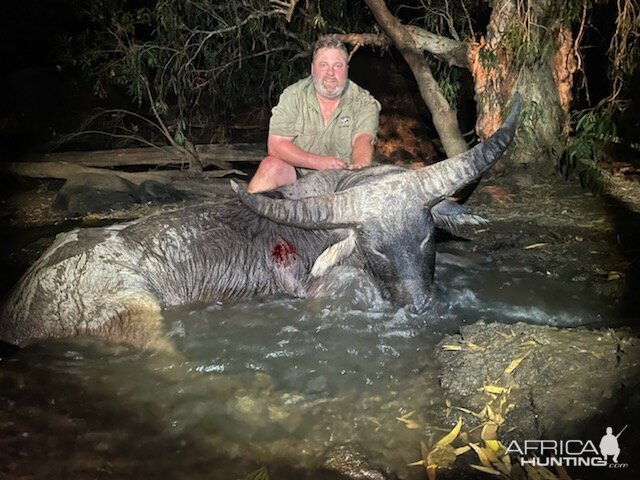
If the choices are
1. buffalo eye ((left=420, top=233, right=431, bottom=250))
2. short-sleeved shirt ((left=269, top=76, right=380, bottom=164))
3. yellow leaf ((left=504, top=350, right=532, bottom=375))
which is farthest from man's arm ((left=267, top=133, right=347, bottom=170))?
yellow leaf ((left=504, top=350, right=532, bottom=375))

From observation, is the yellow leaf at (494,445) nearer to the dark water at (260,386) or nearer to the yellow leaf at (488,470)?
the yellow leaf at (488,470)

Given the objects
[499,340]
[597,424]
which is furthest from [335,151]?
[597,424]

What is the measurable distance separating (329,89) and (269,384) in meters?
3.01

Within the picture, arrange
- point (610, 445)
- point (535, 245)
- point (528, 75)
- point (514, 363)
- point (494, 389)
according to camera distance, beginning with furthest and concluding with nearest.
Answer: point (528, 75), point (535, 245), point (514, 363), point (494, 389), point (610, 445)

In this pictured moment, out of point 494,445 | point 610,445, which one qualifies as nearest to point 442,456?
point 494,445

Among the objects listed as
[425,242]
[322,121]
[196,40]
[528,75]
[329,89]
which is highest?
[196,40]

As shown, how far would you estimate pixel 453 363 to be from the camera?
3.14m

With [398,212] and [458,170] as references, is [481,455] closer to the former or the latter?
[398,212]

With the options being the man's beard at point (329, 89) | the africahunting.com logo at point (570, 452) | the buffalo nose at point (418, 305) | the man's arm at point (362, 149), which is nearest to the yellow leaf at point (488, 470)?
the africahunting.com logo at point (570, 452)

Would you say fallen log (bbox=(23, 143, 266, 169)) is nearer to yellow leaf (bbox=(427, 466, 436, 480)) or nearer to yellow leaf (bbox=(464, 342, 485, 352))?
yellow leaf (bbox=(464, 342, 485, 352))

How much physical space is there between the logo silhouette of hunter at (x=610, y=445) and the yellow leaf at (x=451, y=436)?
0.59 meters

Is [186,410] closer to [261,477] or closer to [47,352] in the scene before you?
[261,477]

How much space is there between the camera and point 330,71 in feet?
16.9

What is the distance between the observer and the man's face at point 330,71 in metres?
5.12
